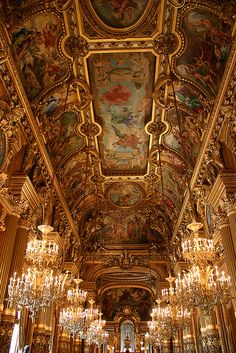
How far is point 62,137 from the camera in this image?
12539 mm

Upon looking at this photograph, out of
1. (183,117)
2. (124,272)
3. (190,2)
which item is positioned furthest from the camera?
(124,272)

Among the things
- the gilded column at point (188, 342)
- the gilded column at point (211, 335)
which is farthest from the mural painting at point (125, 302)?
the gilded column at point (211, 335)

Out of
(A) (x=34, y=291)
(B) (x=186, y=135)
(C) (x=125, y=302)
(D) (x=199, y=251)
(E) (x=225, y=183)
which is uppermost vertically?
(B) (x=186, y=135)

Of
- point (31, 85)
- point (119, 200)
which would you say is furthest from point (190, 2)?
point (119, 200)

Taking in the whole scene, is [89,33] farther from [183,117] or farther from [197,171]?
[197,171]

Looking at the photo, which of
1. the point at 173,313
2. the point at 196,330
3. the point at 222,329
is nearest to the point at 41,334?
the point at 173,313

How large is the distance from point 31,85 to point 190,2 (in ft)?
16.3

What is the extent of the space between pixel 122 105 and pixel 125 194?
677cm

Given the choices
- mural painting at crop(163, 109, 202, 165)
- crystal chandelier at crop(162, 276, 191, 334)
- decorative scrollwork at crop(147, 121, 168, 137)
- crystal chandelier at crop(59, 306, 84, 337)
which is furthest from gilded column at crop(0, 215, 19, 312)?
decorative scrollwork at crop(147, 121, 168, 137)

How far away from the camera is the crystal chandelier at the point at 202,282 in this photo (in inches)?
279

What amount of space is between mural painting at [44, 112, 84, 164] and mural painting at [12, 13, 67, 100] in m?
1.65

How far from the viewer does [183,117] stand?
38.3 feet

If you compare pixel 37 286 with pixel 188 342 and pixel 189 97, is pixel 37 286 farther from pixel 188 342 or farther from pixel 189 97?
pixel 188 342

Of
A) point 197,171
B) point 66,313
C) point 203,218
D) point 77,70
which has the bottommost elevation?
point 66,313
